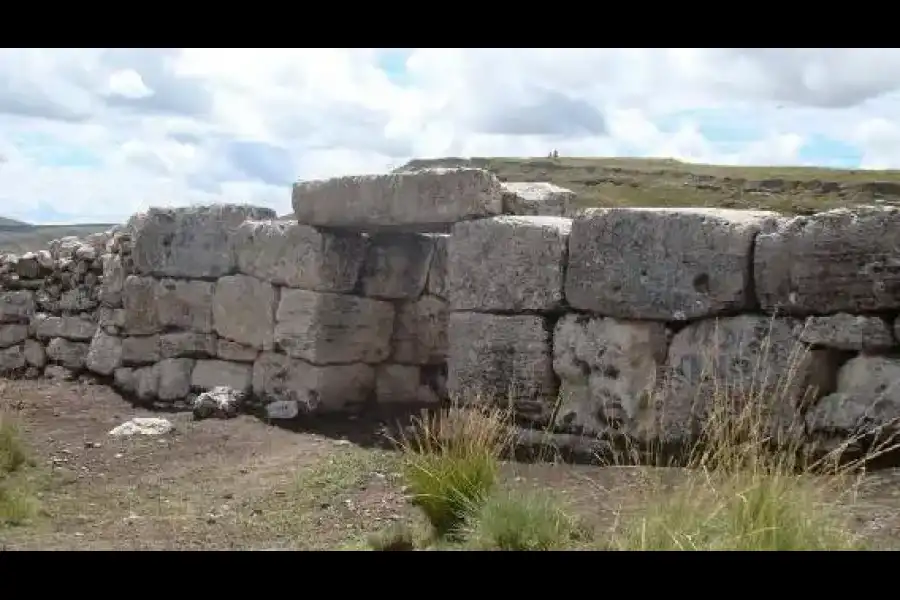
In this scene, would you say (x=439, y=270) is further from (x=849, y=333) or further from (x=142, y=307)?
(x=849, y=333)

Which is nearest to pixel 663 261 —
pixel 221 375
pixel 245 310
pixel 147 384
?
pixel 245 310

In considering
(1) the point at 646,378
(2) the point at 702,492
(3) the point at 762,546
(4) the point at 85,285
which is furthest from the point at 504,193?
(4) the point at 85,285

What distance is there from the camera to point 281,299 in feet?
30.8

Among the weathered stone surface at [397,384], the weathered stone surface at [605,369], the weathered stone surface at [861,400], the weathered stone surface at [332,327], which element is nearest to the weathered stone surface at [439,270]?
the weathered stone surface at [332,327]

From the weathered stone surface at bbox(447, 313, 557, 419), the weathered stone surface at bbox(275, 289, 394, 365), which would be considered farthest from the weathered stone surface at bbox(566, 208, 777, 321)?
the weathered stone surface at bbox(275, 289, 394, 365)

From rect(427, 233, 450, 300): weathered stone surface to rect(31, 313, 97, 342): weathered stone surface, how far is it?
4224 millimetres

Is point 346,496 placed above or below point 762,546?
below

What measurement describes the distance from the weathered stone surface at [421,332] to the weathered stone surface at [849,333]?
3779 millimetres

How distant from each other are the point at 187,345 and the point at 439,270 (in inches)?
111

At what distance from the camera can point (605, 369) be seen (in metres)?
6.84

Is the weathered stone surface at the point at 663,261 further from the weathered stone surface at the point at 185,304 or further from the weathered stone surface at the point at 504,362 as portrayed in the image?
the weathered stone surface at the point at 185,304

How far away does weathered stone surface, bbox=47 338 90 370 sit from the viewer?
37.0 feet
